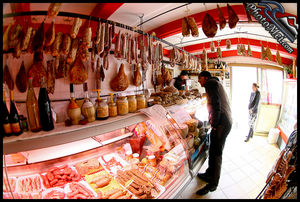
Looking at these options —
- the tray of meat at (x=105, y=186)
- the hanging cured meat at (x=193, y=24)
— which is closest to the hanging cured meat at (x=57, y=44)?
the tray of meat at (x=105, y=186)

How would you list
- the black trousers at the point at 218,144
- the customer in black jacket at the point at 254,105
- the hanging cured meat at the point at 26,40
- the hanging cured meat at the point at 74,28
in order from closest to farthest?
1. the hanging cured meat at the point at 26,40
2. the hanging cured meat at the point at 74,28
3. the black trousers at the point at 218,144
4. the customer in black jacket at the point at 254,105

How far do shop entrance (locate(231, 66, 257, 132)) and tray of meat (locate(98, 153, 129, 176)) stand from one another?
31.7 feet

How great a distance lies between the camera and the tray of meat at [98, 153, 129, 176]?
2242 millimetres

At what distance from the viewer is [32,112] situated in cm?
144

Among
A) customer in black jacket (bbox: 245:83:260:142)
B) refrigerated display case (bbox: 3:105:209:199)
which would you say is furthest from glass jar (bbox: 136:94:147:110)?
customer in black jacket (bbox: 245:83:260:142)

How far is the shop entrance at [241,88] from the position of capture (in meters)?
9.60

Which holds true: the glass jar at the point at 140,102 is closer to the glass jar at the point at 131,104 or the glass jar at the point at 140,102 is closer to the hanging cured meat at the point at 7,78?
the glass jar at the point at 131,104

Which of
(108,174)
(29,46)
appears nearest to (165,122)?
(108,174)

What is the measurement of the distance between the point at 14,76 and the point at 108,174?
7.24 feet

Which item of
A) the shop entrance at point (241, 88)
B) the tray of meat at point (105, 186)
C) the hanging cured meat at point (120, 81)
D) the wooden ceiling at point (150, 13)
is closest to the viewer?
the tray of meat at point (105, 186)

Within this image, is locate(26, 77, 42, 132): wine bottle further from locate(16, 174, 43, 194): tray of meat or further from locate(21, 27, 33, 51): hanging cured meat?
locate(16, 174, 43, 194): tray of meat

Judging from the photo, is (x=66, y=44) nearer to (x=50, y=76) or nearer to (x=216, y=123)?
(x=50, y=76)

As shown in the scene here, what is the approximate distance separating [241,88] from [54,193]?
12205 millimetres

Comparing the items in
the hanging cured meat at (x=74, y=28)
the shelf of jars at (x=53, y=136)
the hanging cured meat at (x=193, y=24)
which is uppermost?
the hanging cured meat at (x=193, y=24)
